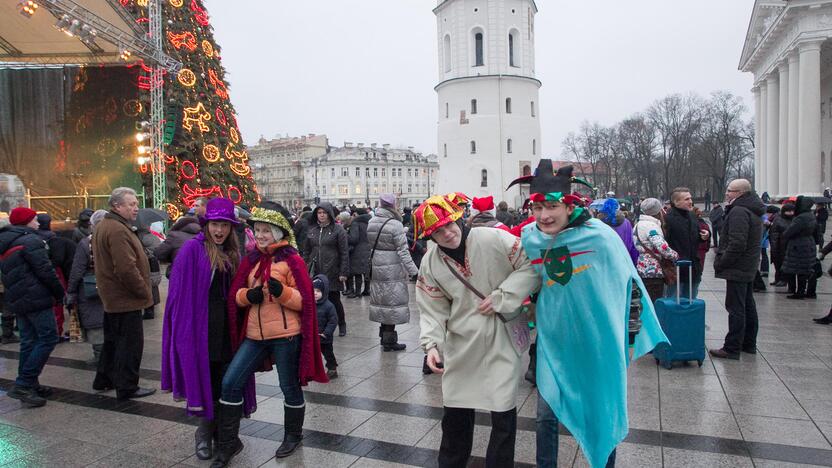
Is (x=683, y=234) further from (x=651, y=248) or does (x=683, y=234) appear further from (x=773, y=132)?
(x=773, y=132)

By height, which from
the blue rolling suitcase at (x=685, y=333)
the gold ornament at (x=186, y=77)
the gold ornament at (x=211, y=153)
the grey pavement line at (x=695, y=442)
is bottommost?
the grey pavement line at (x=695, y=442)

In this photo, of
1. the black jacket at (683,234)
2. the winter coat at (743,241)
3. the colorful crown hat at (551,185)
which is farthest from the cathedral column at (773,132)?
the colorful crown hat at (551,185)

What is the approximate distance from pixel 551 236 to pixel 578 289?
0.34m

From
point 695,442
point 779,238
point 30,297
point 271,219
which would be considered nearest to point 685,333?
point 695,442

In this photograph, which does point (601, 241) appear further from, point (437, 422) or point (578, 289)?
point (437, 422)

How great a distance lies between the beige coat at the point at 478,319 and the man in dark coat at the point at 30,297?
177 inches

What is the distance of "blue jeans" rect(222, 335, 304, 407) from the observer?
411 cm

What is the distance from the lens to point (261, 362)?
14.1 feet

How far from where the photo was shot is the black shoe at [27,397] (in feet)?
18.3

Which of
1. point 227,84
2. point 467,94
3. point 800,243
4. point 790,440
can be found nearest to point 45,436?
point 790,440

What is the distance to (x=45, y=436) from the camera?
4.88m

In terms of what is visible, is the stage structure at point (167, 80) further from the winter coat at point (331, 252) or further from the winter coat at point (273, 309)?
the winter coat at point (273, 309)

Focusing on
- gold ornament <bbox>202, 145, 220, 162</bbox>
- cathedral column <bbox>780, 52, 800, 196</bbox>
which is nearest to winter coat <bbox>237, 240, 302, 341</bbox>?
gold ornament <bbox>202, 145, 220, 162</bbox>

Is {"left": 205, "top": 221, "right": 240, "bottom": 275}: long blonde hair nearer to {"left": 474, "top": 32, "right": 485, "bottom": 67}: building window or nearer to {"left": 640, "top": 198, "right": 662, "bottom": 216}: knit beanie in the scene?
{"left": 640, "top": 198, "right": 662, "bottom": 216}: knit beanie
